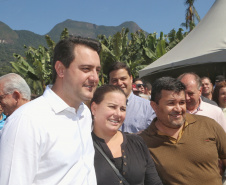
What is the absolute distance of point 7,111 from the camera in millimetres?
3057

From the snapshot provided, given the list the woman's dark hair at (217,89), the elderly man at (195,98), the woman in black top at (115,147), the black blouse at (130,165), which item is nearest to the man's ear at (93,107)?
the woman in black top at (115,147)

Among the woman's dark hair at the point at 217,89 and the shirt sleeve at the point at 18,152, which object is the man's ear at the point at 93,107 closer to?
the shirt sleeve at the point at 18,152

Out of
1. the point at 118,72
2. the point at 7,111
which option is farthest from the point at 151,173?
the point at 118,72

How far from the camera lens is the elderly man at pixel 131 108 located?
3.66m

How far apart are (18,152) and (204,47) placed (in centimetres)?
1072

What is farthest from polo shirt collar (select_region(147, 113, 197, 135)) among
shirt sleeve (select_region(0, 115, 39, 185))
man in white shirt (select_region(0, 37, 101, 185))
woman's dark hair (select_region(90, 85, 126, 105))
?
shirt sleeve (select_region(0, 115, 39, 185))

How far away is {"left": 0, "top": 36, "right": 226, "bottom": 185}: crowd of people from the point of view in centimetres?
139

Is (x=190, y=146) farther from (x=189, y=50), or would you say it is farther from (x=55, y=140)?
(x=189, y=50)

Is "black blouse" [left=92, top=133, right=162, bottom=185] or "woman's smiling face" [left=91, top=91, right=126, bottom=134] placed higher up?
"woman's smiling face" [left=91, top=91, right=126, bottom=134]

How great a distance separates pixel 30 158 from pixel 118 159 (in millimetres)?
939

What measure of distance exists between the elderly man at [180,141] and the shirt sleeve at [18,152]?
153cm

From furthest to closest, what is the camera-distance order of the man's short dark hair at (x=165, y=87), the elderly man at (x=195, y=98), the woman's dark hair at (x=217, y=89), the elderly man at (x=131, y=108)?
the woman's dark hair at (x=217, y=89)
the elderly man at (x=131, y=108)
the elderly man at (x=195, y=98)
the man's short dark hair at (x=165, y=87)

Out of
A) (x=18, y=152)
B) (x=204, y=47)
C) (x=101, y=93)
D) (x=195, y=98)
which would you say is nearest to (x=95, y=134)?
(x=101, y=93)

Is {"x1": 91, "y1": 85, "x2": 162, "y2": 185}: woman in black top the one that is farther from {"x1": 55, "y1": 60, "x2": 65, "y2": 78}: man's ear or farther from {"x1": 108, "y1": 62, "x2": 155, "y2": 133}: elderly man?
{"x1": 108, "y1": 62, "x2": 155, "y2": 133}: elderly man
